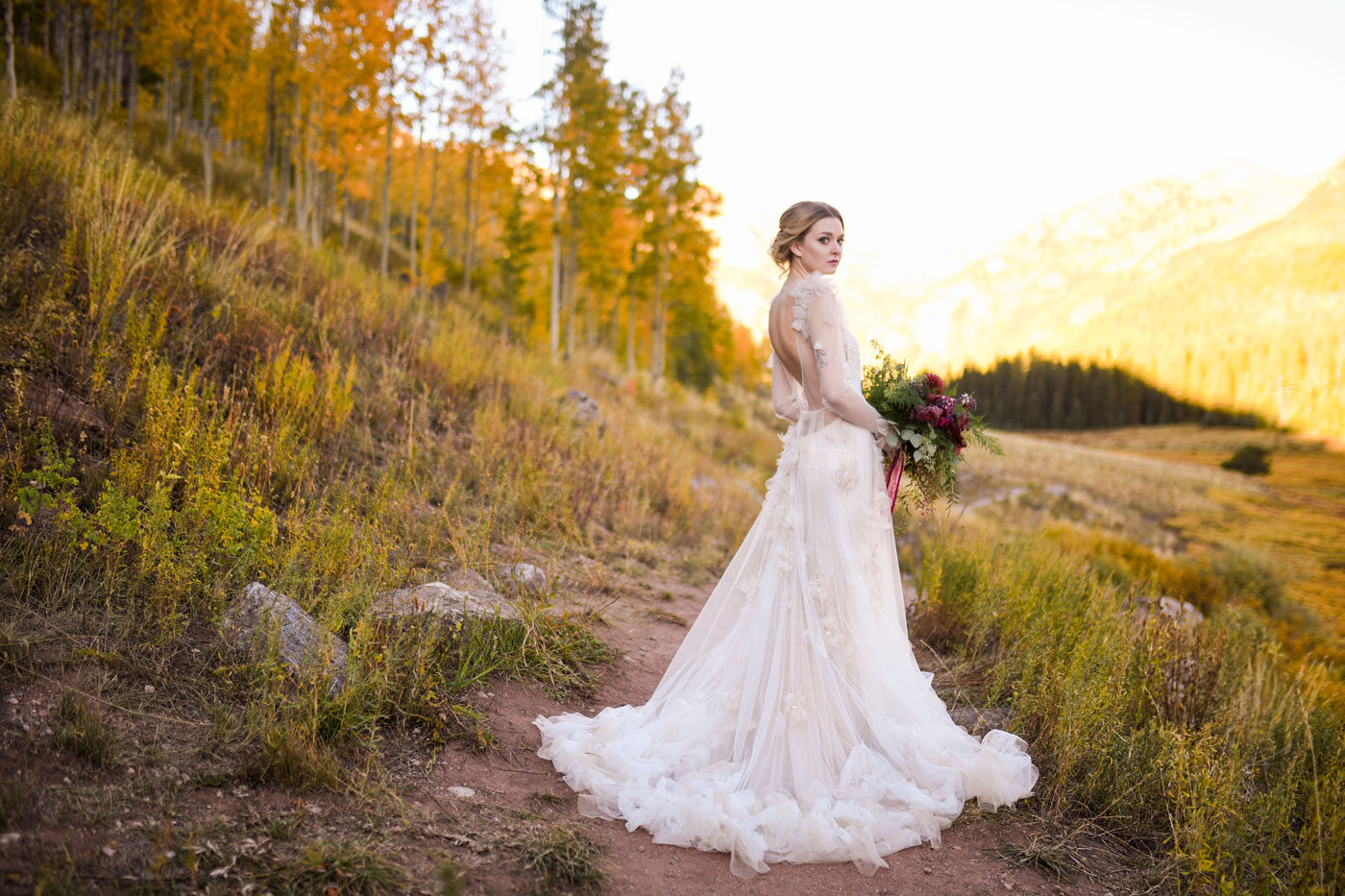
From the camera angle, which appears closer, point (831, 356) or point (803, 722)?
point (803, 722)

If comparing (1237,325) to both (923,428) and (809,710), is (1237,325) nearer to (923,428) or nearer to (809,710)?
(923,428)

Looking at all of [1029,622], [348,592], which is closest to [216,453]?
[348,592]

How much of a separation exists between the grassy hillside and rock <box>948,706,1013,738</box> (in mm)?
157

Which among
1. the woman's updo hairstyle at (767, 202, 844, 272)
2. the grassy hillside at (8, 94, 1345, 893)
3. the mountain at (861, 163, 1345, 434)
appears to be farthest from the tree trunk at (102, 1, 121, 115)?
the mountain at (861, 163, 1345, 434)

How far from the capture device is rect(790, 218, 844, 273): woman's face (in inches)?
142

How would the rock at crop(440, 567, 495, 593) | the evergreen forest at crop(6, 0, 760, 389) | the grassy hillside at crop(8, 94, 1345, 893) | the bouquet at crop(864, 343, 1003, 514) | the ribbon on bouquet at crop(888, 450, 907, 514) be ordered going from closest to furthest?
the grassy hillside at crop(8, 94, 1345, 893) → the bouquet at crop(864, 343, 1003, 514) → the ribbon on bouquet at crop(888, 450, 907, 514) → the rock at crop(440, 567, 495, 593) → the evergreen forest at crop(6, 0, 760, 389)

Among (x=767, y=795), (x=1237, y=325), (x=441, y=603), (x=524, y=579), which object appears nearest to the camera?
(x=767, y=795)

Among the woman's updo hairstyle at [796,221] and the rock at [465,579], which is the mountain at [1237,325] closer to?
the woman's updo hairstyle at [796,221]

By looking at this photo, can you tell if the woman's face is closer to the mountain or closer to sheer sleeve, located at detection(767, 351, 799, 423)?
sheer sleeve, located at detection(767, 351, 799, 423)

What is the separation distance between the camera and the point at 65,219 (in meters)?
5.84

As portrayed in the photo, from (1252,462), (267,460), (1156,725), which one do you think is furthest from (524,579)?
(1252,462)

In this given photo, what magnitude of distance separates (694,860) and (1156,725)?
3.21 meters

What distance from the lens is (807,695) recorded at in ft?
11.1

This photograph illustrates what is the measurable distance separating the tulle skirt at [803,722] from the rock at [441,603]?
93 centimetres
